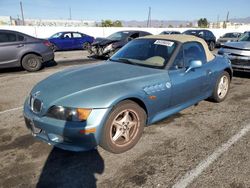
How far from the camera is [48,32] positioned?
2394 centimetres

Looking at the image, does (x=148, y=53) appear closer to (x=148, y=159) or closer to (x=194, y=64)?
(x=194, y=64)

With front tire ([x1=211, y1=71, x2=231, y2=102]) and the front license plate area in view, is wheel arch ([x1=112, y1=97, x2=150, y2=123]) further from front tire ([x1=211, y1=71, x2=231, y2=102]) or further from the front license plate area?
front tire ([x1=211, y1=71, x2=231, y2=102])

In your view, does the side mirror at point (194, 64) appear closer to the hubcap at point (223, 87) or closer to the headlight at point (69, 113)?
the hubcap at point (223, 87)

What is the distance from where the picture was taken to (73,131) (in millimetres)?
2951

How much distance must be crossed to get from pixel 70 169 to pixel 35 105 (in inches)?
38.8

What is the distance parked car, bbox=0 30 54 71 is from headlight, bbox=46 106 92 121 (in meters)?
7.02

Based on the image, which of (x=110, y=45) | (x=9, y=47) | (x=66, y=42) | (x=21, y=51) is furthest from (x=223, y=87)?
(x=66, y=42)

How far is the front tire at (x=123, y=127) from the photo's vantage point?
3.20 meters

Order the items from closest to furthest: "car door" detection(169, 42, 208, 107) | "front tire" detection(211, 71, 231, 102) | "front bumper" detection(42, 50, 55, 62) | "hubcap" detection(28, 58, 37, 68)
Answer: "car door" detection(169, 42, 208, 107)
"front tire" detection(211, 71, 231, 102)
"hubcap" detection(28, 58, 37, 68)
"front bumper" detection(42, 50, 55, 62)

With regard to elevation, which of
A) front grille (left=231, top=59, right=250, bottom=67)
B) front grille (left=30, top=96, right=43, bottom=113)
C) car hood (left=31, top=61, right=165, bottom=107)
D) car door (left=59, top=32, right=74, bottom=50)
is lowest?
car door (left=59, top=32, right=74, bottom=50)

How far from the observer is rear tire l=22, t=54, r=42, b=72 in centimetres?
940

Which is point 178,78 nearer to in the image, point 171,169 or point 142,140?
point 142,140

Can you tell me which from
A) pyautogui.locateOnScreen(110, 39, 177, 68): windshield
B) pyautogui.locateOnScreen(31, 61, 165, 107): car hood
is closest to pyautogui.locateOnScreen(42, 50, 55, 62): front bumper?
pyautogui.locateOnScreen(110, 39, 177, 68): windshield

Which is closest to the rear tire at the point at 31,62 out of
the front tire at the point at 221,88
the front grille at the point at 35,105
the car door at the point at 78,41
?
the front grille at the point at 35,105
